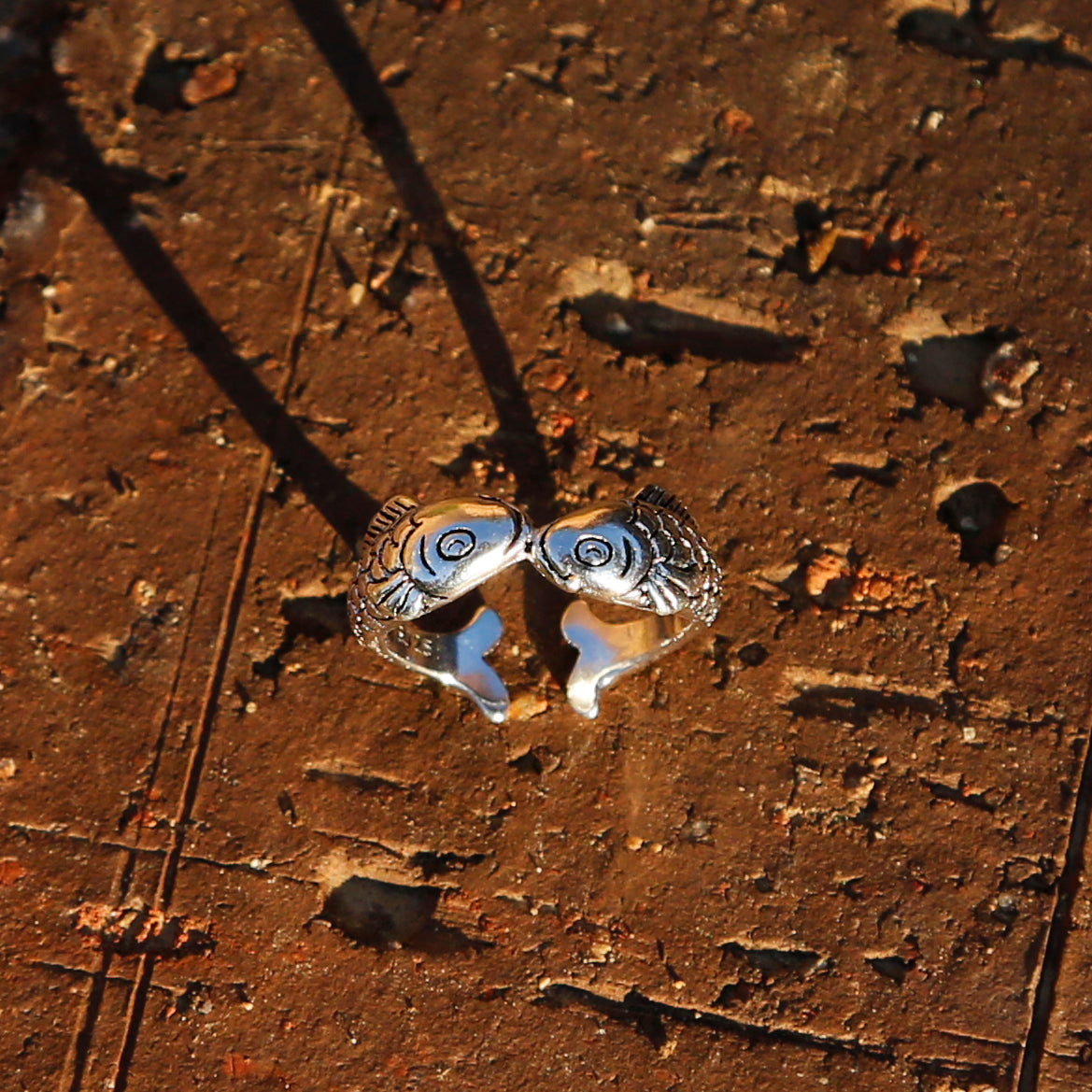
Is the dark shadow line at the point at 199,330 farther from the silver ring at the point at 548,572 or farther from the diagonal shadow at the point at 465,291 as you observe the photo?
the diagonal shadow at the point at 465,291

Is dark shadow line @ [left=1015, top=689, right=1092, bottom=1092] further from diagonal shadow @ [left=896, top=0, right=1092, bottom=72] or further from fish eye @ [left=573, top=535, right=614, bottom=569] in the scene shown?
diagonal shadow @ [left=896, top=0, right=1092, bottom=72]

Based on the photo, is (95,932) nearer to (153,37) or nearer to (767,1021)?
(767,1021)

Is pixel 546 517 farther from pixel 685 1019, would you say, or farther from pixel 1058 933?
pixel 1058 933

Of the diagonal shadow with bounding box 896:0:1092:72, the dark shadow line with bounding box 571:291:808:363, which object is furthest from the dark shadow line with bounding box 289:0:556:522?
the diagonal shadow with bounding box 896:0:1092:72

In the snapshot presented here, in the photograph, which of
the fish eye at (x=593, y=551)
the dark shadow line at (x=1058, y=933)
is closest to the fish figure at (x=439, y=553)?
the fish eye at (x=593, y=551)

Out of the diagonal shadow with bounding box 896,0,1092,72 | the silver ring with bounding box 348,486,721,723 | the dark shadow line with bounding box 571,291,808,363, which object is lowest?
the silver ring with bounding box 348,486,721,723

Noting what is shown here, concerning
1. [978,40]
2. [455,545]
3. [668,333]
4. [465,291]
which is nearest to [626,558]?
[455,545]
